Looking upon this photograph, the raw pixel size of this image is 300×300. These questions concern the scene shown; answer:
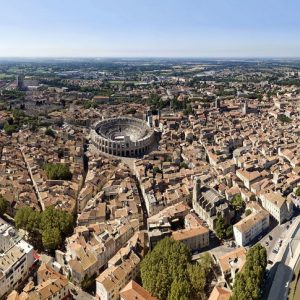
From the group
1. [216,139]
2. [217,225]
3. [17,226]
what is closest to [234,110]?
[216,139]

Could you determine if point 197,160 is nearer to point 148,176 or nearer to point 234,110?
point 148,176

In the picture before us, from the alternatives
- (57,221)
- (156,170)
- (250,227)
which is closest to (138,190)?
(156,170)

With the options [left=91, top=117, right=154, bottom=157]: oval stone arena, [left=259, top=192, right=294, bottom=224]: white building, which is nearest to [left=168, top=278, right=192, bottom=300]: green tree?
[left=259, top=192, right=294, bottom=224]: white building

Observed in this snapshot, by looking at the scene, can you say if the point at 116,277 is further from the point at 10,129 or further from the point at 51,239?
the point at 10,129

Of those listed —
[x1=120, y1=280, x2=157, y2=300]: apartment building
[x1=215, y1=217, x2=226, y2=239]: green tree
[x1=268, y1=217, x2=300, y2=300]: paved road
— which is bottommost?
[x1=268, y1=217, x2=300, y2=300]: paved road

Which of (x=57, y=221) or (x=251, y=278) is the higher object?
(x=57, y=221)

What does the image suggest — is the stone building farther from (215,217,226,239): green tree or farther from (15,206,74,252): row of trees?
(15,206,74,252): row of trees
